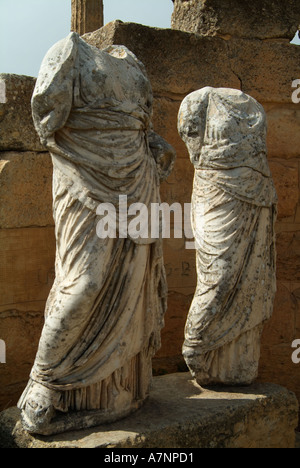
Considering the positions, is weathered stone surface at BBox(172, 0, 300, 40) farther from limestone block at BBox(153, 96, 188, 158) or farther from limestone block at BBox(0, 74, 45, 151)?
limestone block at BBox(0, 74, 45, 151)

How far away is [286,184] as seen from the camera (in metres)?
6.13

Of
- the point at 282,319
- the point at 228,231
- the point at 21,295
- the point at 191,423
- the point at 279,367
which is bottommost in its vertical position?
the point at 279,367

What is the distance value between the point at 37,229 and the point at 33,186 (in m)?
0.32

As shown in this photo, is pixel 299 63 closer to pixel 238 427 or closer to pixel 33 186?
pixel 33 186

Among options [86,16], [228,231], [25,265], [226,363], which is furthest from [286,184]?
[86,16]

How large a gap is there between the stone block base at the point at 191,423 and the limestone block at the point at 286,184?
6.83 feet

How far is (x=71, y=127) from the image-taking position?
3.54 metres

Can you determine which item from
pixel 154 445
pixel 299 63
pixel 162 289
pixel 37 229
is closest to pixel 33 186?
pixel 37 229

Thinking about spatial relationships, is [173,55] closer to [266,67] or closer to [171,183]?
[266,67]

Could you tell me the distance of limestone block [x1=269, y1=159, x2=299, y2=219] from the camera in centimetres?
610

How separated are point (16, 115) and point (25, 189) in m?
0.54

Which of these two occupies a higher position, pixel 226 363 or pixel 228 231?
pixel 228 231

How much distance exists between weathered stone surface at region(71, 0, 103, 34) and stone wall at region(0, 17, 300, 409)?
644 cm

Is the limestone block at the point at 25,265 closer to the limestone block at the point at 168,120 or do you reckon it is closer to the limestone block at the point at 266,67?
the limestone block at the point at 168,120
